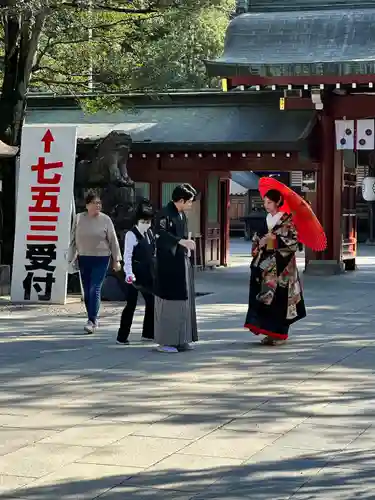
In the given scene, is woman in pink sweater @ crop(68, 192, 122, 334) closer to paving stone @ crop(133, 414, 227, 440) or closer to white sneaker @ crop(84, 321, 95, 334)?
white sneaker @ crop(84, 321, 95, 334)

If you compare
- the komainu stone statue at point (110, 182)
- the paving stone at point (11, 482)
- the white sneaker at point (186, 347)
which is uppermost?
the komainu stone statue at point (110, 182)

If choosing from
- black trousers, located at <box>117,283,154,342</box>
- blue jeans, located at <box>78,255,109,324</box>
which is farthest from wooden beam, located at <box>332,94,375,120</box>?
black trousers, located at <box>117,283,154,342</box>

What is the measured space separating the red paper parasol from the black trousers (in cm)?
172

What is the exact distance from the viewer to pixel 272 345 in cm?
1113

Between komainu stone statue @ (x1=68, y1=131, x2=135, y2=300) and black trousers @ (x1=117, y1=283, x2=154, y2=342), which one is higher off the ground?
komainu stone statue @ (x1=68, y1=131, x2=135, y2=300)

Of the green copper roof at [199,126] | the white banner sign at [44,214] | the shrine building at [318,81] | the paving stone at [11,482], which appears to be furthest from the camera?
the green copper roof at [199,126]

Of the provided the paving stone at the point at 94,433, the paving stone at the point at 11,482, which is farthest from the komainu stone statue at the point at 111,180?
the paving stone at the point at 11,482

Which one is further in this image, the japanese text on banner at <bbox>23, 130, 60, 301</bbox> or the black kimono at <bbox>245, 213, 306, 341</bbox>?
the japanese text on banner at <bbox>23, 130, 60, 301</bbox>

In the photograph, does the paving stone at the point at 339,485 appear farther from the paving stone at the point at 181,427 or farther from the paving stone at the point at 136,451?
the paving stone at the point at 181,427

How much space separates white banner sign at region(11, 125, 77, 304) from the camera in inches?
587

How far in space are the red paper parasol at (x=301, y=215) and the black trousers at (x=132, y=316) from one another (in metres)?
1.72

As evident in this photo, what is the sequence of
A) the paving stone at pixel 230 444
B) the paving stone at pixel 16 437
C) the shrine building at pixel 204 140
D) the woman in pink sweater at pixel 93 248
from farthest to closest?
Answer: the shrine building at pixel 204 140 → the woman in pink sweater at pixel 93 248 → the paving stone at pixel 16 437 → the paving stone at pixel 230 444

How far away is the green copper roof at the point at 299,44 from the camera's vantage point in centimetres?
2027

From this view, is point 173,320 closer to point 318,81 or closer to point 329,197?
point 318,81
